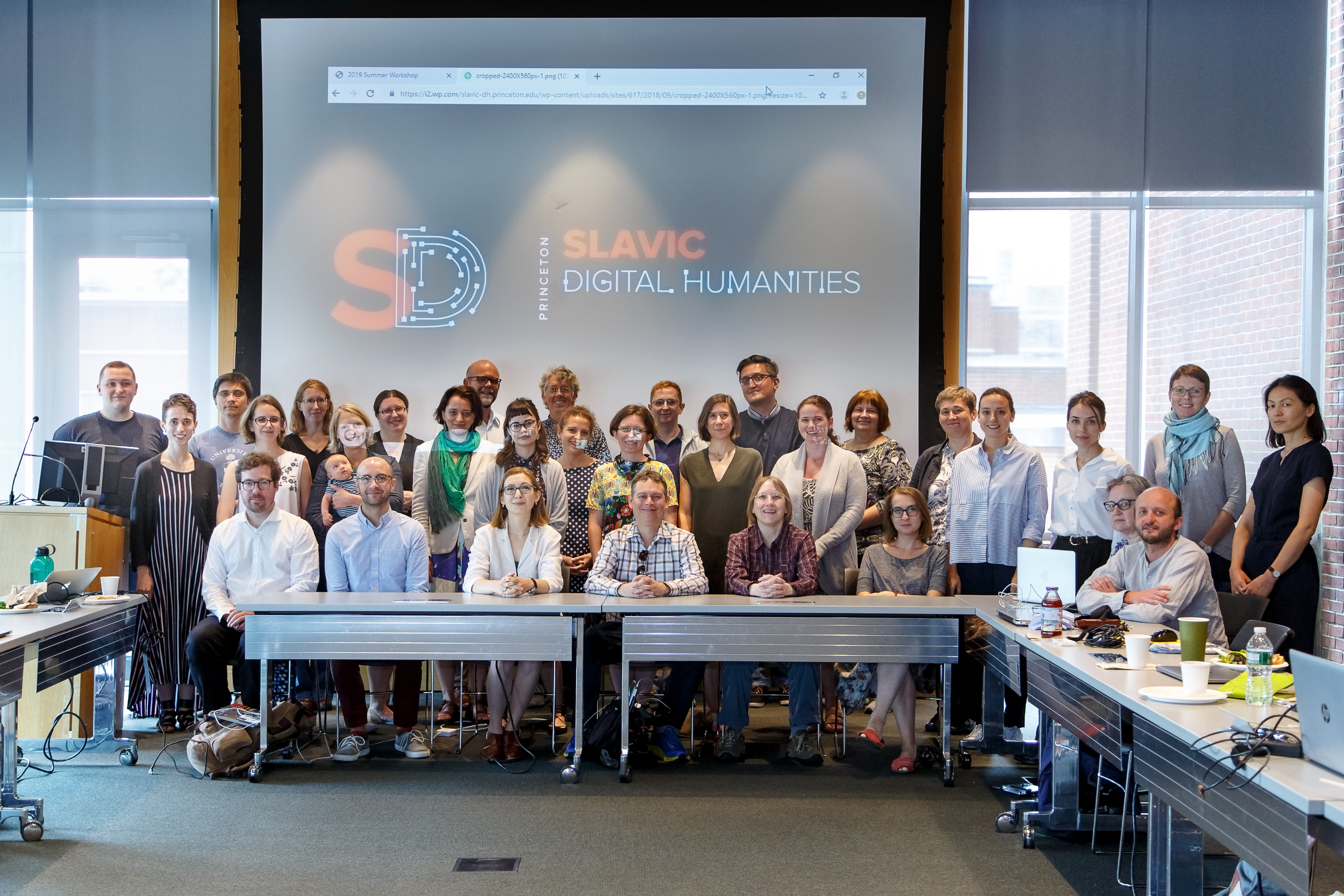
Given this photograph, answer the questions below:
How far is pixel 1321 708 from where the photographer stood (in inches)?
80.0

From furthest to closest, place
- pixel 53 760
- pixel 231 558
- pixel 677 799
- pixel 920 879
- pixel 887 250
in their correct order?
pixel 887 250 < pixel 231 558 < pixel 53 760 < pixel 677 799 < pixel 920 879

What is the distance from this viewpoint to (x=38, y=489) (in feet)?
16.6

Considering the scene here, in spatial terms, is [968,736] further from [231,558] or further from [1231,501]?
[231,558]

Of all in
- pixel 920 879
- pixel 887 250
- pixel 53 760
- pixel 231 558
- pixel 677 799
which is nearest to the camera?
pixel 920 879

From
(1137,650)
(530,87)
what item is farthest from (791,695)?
(530,87)

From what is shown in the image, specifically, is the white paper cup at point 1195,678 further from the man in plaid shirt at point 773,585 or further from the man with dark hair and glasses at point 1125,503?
the man in plaid shirt at point 773,585

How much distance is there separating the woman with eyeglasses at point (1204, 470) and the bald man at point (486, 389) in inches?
132

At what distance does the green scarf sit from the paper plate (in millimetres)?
3408

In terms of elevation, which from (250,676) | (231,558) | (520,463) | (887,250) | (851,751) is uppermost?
(887,250)

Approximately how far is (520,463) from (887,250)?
8.35 ft

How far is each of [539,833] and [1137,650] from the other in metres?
1.99

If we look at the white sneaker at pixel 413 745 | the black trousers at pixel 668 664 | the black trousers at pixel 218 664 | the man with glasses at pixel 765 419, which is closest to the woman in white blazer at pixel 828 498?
the man with glasses at pixel 765 419

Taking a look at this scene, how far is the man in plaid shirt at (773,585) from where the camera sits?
4.54 metres

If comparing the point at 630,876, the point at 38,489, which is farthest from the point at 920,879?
the point at 38,489
